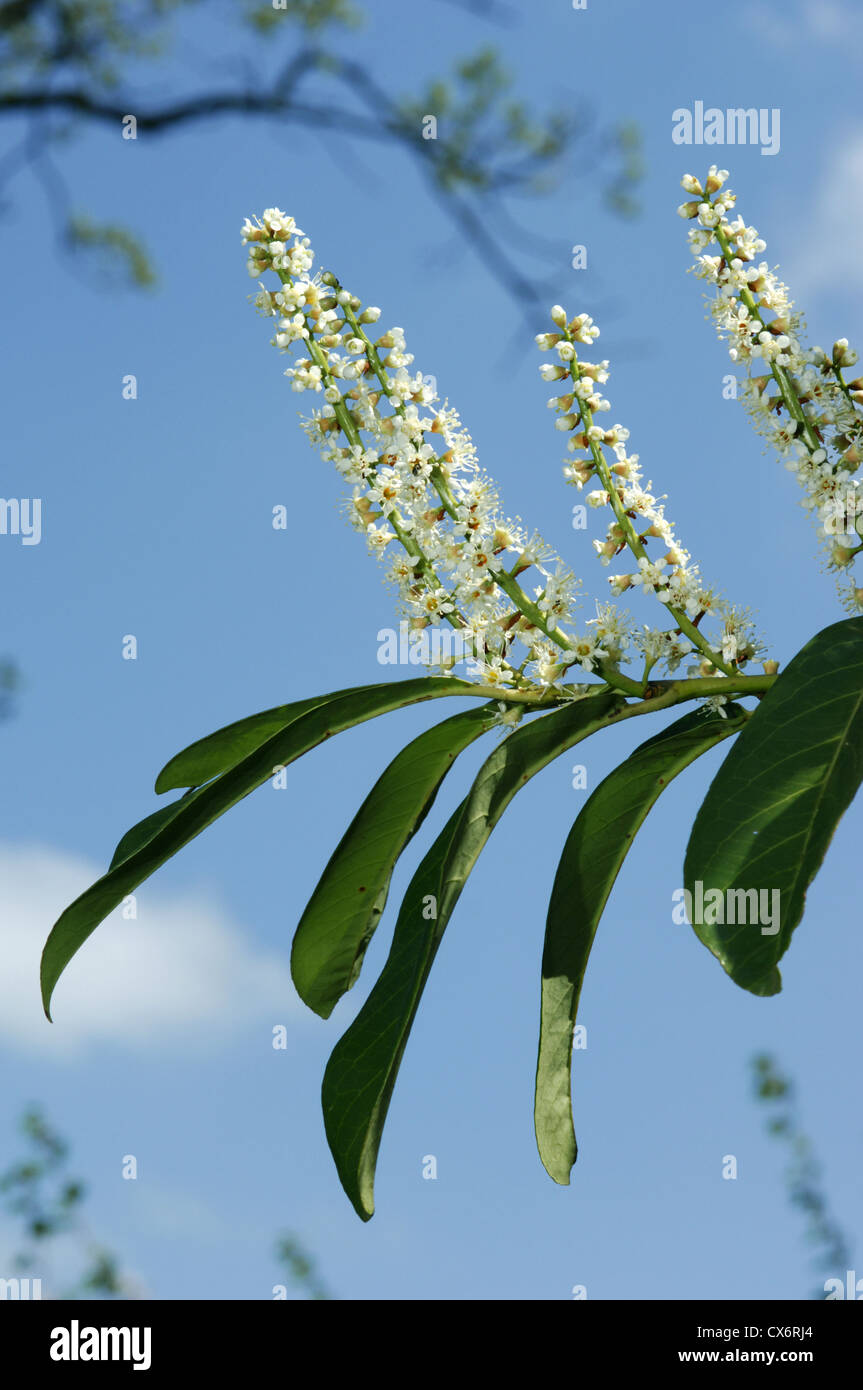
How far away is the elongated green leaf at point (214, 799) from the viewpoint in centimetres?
140

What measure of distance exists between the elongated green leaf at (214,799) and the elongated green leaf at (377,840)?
2.5 inches

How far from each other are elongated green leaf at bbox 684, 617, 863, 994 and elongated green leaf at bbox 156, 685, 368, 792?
601 mm

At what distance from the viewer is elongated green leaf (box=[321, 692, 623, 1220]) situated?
4.44 ft

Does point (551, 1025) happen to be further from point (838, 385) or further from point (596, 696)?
point (838, 385)

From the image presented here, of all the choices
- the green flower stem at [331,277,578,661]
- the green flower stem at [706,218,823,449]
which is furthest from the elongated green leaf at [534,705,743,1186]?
the green flower stem at [706,218,823,449]

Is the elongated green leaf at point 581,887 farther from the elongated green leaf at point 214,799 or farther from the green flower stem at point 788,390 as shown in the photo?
the green flower stem at point 788,390

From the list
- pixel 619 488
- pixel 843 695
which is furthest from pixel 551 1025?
pixel 619 488

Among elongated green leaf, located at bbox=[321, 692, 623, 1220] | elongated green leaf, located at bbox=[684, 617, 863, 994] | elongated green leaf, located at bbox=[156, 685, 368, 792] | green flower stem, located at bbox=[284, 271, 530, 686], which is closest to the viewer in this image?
elongated green leaf, located at bbox=[684, 617, 863, 994]

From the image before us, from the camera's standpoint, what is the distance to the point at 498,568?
1.44m

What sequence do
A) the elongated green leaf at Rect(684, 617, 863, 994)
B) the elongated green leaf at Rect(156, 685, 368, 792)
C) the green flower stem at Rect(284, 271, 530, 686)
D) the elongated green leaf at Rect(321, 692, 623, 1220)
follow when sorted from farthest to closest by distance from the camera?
1. the elongated green leaf at Rect(156, 685, 368, 792)
2. the green flower stem at Rect(284, 271, 530, 686)
3. the elongated green leaf at Rect(321, 692, 623, 1220)
4. the elongated green leaf at Rect(684, 617, 863, 994)

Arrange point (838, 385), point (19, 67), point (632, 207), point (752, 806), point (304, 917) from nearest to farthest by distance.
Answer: point (752, 806) → point (838, 385) → point (304, 917) → point (19, 67) → point (632, 207)

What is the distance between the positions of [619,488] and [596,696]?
0.26 metres

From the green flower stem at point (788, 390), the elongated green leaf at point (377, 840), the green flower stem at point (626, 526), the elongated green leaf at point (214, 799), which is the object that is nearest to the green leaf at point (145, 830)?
the elongated green leaf at point (214, 799)

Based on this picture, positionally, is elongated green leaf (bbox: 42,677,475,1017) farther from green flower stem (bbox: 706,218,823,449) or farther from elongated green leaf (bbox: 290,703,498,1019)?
green flower stem (bbox: 706,218,823,449)
